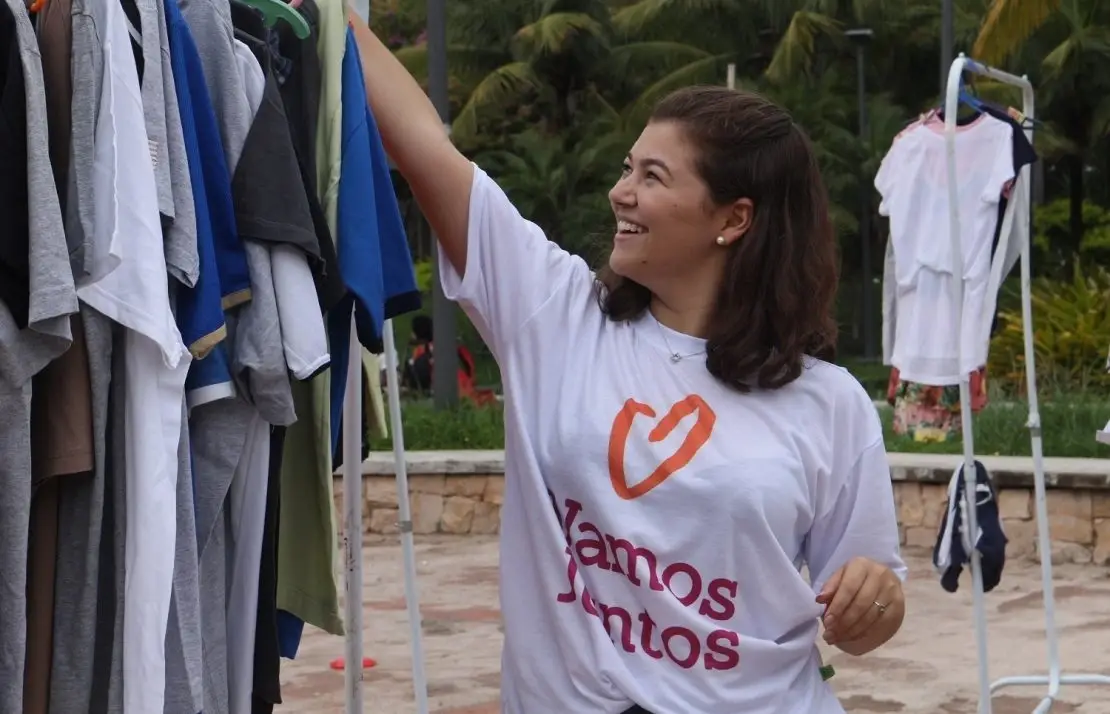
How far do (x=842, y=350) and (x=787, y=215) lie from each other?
77.1 ft

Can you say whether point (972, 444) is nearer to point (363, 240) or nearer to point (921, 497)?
point (363, 240)

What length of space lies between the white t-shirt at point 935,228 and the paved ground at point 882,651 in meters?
1.22

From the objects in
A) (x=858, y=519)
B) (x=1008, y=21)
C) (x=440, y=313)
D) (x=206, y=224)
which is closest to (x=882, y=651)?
(x=858, y=519)

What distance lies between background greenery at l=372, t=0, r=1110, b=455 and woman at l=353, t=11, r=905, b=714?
19848 millimetres

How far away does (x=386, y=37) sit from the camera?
29.7 m

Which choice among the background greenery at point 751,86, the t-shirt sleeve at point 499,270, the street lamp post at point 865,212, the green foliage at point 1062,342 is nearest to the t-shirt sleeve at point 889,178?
the t-shirt sleeve at point 499,270

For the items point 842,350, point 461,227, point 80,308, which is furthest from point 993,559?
point 842,350

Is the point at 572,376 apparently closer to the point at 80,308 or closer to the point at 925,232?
the point at 80,308

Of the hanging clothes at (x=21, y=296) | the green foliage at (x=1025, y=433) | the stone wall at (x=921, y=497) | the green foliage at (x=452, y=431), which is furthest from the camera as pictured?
the green foliage at (x=452, y=431)

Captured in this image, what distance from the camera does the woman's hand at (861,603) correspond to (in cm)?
240

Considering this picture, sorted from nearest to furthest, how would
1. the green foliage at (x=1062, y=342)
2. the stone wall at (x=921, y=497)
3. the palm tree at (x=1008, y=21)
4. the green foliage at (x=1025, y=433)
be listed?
the stone wall at (x=921, y=497)
the green foliage at (x=1025, y=433)
the palm tree at (x=1008, y=21)
the green foliage at (x=1062, y=342)

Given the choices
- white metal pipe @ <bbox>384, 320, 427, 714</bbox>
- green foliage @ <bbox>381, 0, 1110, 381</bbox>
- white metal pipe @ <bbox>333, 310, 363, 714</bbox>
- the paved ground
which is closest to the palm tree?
the paved ground

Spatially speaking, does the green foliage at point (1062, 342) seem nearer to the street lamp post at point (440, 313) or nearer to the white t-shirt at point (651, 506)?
the street lamp post at point (440, 313)

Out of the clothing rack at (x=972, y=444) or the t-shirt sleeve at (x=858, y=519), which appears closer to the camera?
the t-shirt sleeve at (x=858, y=519)
